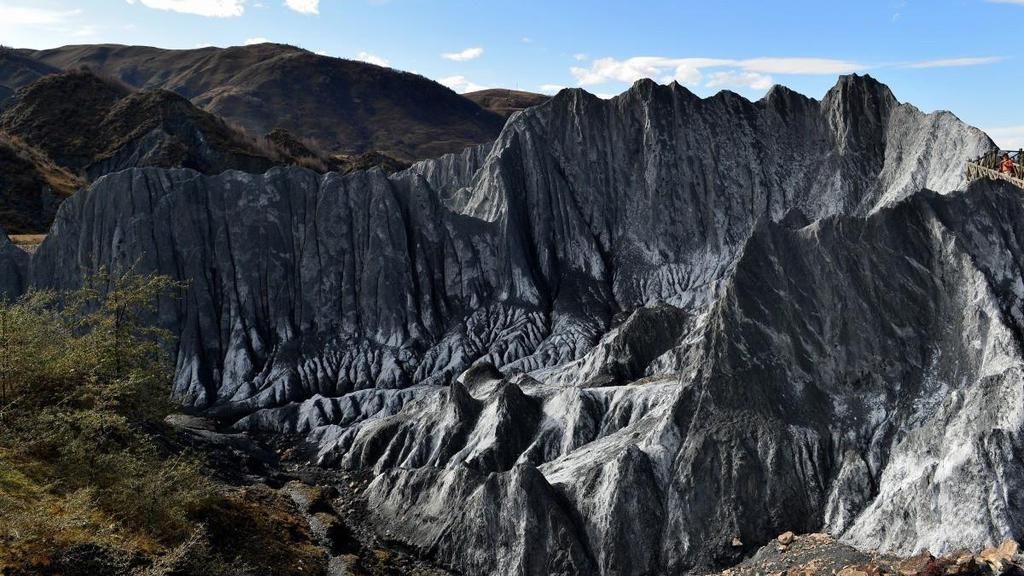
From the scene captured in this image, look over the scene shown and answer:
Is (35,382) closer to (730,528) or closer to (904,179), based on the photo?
(730,528)

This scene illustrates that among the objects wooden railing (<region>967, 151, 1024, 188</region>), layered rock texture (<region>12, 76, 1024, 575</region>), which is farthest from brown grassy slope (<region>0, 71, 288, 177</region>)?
wooden railing (<region>967, 151, 1024, 188</region>)

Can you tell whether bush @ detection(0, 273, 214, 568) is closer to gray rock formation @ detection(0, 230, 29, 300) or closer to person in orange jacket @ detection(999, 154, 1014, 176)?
person in orange jacket @ detection(999, 154, 1014, 176)

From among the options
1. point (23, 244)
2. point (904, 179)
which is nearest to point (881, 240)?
point (904, 179)

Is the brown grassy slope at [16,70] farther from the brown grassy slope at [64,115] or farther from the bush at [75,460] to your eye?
the bush at [75,460]

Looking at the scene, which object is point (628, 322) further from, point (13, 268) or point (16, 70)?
point (16, 70)

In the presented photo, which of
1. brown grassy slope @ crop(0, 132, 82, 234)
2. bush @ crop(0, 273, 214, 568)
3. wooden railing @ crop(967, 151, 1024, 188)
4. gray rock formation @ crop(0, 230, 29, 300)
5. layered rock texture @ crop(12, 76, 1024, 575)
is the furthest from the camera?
brown grassy slope @ crop(0, 132, 82, 234)

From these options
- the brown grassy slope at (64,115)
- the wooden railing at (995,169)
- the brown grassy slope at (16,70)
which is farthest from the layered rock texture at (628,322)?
the brown grassy slope at (16,70)

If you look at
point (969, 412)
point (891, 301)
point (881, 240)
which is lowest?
point (969, 412)

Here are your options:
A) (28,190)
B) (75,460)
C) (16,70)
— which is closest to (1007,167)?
(75,460)
